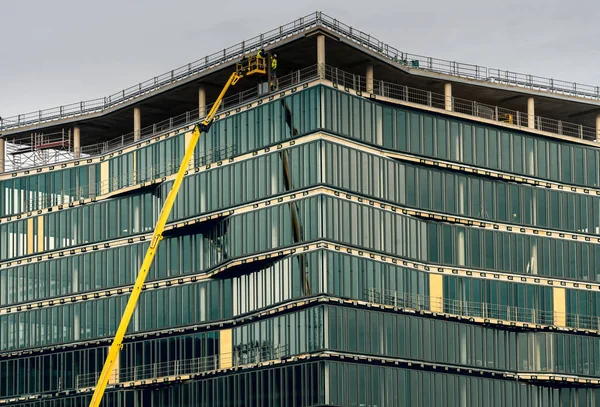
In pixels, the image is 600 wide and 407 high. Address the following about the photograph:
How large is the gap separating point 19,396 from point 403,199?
36156 mm

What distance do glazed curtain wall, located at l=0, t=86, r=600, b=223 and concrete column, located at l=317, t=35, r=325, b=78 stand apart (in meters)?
1.38

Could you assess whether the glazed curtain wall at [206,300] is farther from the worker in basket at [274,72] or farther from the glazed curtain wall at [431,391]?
the worker in basket at [274,72]

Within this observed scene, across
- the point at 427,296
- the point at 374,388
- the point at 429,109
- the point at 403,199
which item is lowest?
the point at 374,388

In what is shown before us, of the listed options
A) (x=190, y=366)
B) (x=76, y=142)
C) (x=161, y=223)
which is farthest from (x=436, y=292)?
(x=76, y=142)

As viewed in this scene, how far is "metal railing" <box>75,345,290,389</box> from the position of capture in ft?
338

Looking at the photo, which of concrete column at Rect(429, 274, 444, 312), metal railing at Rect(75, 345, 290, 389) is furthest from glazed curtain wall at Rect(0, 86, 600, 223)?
metal railing at Rect(75, 345, 290, 389)

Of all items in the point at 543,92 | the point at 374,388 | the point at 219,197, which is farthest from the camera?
the point at 543,92

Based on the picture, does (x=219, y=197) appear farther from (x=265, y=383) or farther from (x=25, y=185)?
(x=25, y=185)

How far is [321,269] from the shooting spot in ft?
327

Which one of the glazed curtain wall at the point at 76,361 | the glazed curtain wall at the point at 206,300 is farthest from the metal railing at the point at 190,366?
the glazed curtain wall at the point at 206,300


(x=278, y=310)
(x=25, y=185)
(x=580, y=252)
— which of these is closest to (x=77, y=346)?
(x=25, y=185)

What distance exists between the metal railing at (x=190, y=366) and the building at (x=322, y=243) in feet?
0.56

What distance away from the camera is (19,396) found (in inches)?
4727

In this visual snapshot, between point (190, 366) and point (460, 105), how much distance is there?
29.7m
